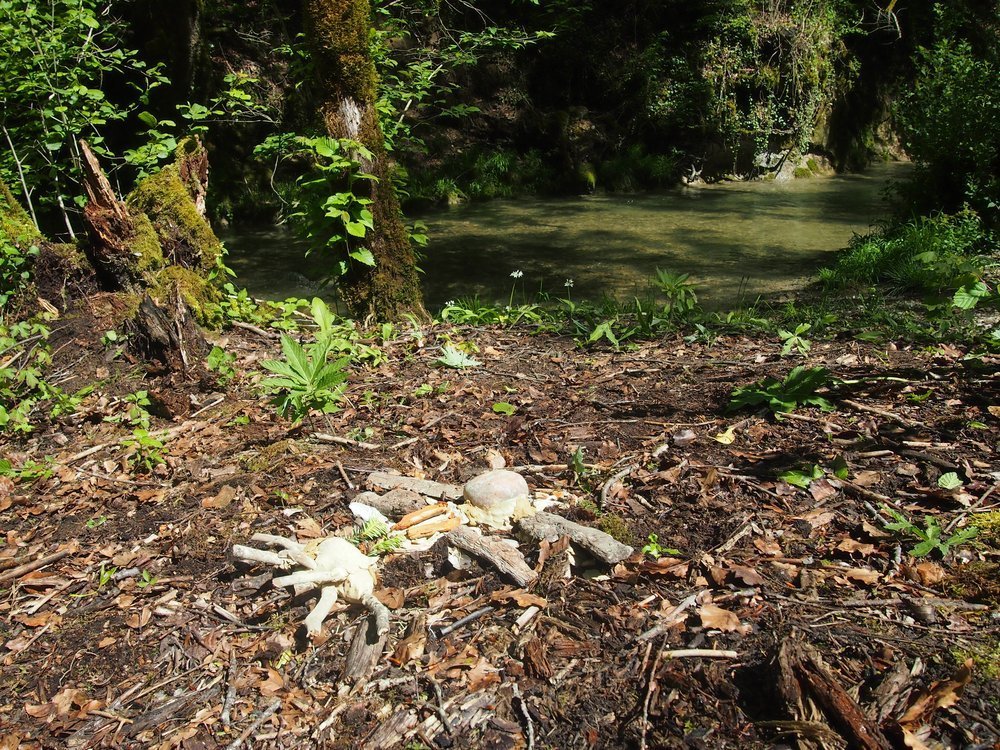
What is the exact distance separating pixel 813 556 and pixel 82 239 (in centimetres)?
603

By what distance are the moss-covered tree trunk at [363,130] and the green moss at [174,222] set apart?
1.17 m

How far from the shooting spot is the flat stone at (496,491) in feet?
9.93

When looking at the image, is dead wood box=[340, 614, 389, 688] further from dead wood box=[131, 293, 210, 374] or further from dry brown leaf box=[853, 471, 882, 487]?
dead wood box=[131, 293, 210, 374]

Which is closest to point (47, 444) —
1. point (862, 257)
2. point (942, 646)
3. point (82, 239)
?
point (82, 239)

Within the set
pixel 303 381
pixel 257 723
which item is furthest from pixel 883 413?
pixel 257 723

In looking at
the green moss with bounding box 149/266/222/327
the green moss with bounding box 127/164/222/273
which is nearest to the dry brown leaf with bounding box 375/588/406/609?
the green moss with bounding box 149/266/222/327

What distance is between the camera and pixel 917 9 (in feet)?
65.5

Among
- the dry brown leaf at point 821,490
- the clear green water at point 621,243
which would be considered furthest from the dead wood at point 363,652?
the clear green water at point 621,243

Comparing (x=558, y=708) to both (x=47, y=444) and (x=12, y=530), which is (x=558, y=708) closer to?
(x=12, y=530)

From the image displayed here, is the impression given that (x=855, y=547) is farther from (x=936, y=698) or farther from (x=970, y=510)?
(x=936, y=698)

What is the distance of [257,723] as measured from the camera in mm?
2166

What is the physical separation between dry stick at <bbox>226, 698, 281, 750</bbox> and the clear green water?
6.02 m

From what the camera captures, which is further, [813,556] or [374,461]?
[374,461]

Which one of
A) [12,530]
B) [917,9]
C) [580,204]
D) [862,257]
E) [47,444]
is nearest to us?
[12,530]
